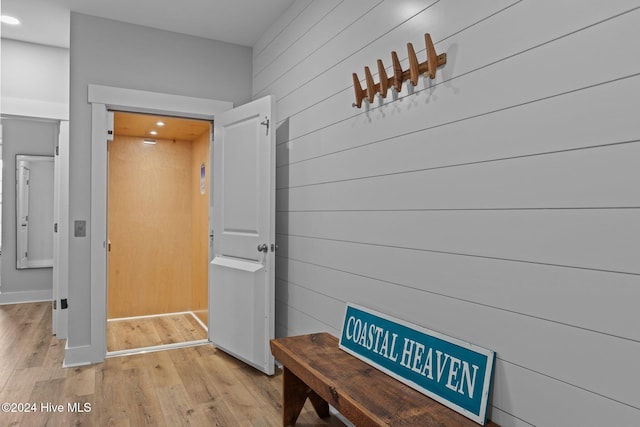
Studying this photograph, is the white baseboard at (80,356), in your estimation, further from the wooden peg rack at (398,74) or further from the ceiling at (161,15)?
the wooden peg rack at (398,74)

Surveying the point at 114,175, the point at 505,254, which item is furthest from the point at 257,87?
the point at 505,254

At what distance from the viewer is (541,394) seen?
1283 mm

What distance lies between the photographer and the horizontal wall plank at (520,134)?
1100 millimetres

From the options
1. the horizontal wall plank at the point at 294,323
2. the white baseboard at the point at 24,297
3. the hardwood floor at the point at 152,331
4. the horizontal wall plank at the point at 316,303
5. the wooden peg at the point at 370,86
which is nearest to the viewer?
the wooden peg at the point at 370,86

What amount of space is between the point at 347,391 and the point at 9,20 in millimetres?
3863

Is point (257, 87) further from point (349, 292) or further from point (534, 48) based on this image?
point (534, 48)

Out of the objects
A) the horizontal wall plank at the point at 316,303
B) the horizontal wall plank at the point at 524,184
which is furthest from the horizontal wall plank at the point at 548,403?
the horizontal wall plank at the point at 316,303

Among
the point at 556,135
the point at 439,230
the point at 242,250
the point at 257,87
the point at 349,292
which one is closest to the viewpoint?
the point at 556,135

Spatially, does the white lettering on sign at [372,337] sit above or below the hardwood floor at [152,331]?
above

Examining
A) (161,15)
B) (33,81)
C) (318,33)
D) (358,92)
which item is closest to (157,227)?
(33,81)

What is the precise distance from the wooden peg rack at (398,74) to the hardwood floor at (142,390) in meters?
1.82

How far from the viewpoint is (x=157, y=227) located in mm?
4891

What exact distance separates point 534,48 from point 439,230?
0.73 metres

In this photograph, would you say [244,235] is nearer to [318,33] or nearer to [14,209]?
[318,33]
